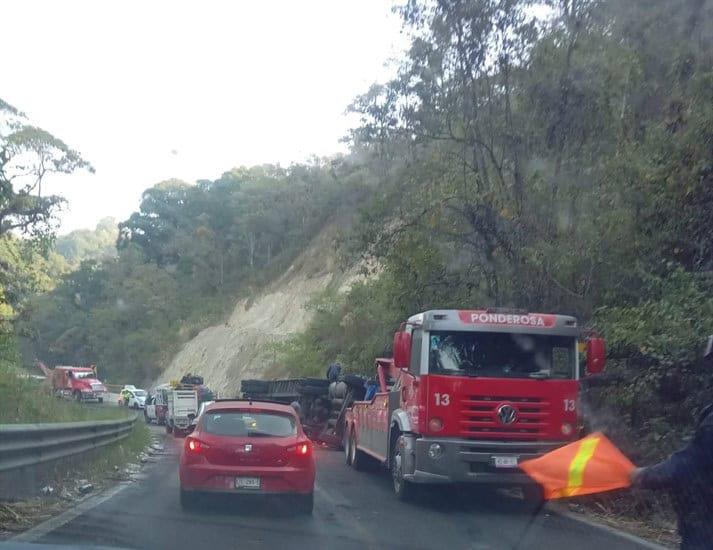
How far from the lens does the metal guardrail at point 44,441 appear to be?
32.9 feet

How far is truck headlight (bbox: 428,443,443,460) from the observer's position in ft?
42.3

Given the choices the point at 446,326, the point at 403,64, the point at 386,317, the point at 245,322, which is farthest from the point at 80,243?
the point at 446,326

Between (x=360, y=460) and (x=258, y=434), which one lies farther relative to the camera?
(x=360, y=460)

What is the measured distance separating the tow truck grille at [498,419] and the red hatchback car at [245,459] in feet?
7.60

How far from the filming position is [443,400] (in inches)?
515

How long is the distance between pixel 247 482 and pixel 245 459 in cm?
28

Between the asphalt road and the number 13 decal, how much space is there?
1453mm

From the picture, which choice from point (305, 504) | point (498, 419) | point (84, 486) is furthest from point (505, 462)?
point (84, 486)

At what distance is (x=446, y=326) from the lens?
13.4 metres

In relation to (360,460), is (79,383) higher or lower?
higher

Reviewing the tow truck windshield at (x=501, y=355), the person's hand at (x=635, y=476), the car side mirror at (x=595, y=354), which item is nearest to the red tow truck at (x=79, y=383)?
the tow truck windshield at (x=501, y=355)

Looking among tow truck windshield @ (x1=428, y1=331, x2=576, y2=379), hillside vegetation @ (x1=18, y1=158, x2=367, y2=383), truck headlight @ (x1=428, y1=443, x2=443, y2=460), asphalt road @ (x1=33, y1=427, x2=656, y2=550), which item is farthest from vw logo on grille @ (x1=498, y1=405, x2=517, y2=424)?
hillside vegetation @ (x1=18, y1=158, x2=367, y2=383)

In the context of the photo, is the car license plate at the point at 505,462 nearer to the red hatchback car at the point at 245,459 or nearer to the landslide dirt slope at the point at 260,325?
the red hatchback car at the point at 245,459

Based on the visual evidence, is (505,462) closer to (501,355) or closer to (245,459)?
(501,355)
